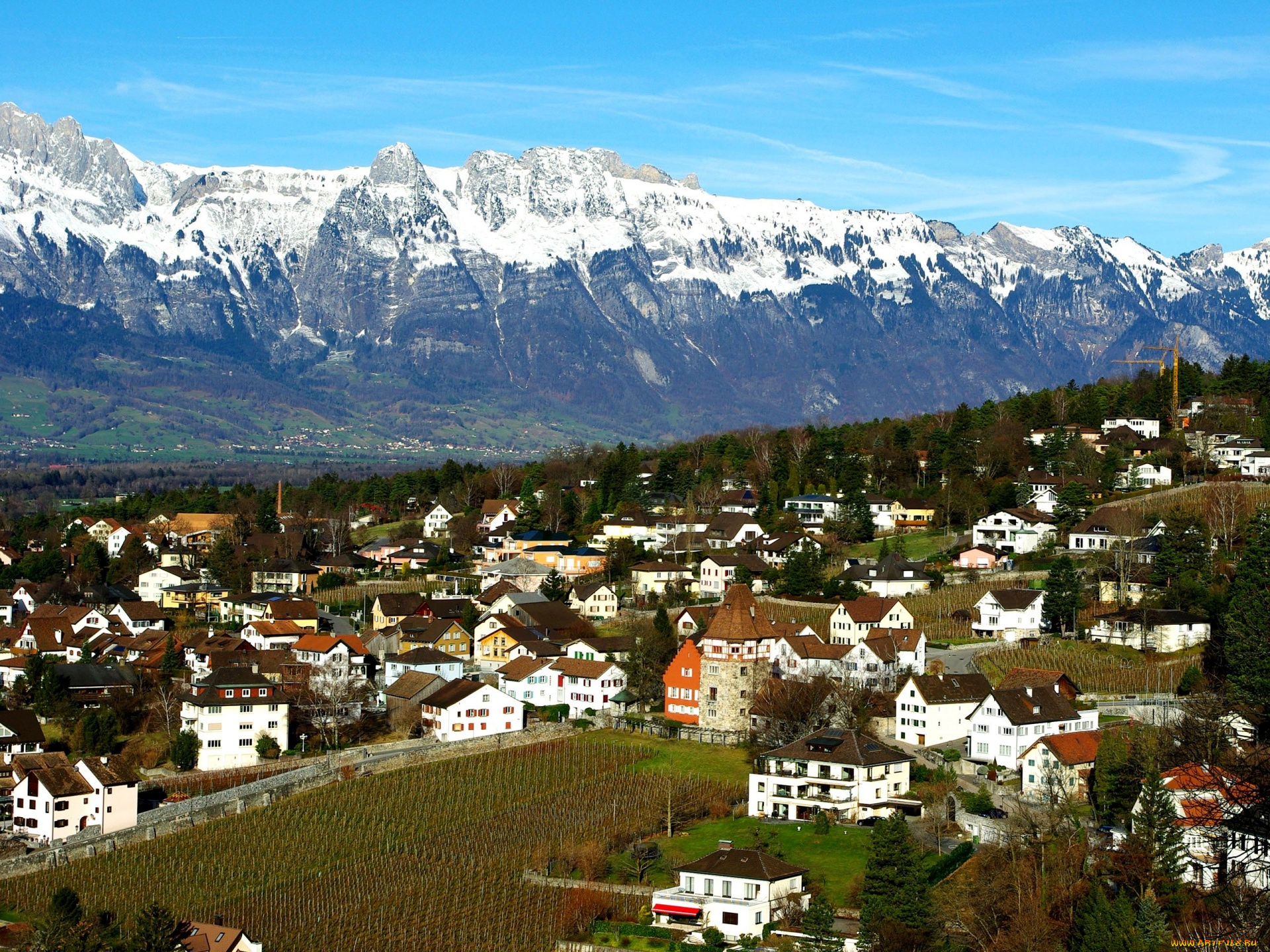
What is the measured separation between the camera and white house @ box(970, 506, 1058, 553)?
86.3m

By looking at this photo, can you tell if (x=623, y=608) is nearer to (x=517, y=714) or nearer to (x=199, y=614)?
(x=517, y=714)

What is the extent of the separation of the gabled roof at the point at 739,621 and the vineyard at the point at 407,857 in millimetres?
6117

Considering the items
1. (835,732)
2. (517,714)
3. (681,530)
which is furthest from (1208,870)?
(681,530)

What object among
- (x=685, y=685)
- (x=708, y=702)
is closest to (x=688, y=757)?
(x=708, y=702)

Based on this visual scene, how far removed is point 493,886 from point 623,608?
37.7 m

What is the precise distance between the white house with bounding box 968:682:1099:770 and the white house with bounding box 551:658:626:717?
1694 cm

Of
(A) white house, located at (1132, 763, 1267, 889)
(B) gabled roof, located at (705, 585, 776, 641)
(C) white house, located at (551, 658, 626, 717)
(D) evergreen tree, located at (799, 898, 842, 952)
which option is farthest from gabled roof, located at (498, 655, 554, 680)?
(A) white house, located at (1132, 763, 1267, 889)

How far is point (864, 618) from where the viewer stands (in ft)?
234

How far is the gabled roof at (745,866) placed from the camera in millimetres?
43156

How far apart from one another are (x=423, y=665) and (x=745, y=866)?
3180 cm

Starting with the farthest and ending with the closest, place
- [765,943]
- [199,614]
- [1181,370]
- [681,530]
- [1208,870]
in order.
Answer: [1181,370], [681,530], [199,614], [765,943], [1208,870]

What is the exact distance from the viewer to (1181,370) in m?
118

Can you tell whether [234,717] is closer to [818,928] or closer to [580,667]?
[580,667]

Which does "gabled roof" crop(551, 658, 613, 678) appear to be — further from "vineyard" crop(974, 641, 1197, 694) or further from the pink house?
the pink house
